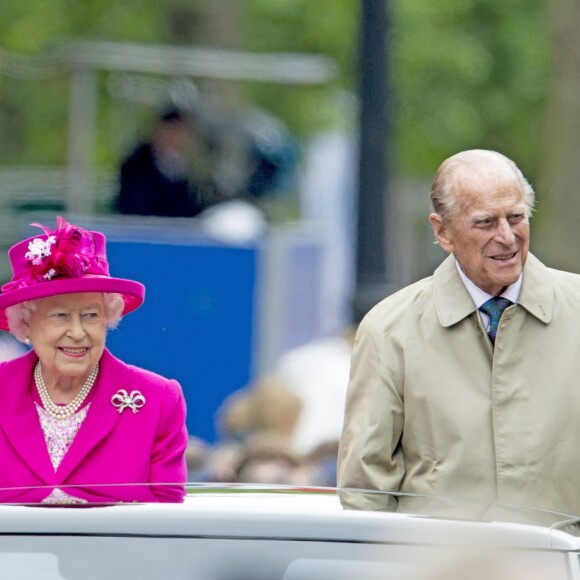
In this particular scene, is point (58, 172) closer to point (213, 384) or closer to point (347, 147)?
point (213, 384)

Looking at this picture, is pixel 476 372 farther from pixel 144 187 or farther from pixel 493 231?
pixel 144 187

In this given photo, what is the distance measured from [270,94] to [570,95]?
10.5 meters

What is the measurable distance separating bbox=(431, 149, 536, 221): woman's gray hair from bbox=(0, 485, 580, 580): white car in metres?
1.52

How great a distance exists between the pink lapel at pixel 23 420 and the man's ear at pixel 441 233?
3.73ft

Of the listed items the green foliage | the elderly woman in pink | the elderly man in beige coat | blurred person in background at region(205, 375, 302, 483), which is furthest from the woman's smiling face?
the green foliage

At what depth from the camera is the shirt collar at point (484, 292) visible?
173 inches

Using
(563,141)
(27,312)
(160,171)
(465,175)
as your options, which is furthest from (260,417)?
(27,312)

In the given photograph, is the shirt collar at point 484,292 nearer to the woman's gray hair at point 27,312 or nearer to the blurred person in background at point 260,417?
the woman's gray hair at point 27,312

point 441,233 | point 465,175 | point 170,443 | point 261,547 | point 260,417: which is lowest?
point 261,547

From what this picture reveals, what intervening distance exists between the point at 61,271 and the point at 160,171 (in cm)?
675

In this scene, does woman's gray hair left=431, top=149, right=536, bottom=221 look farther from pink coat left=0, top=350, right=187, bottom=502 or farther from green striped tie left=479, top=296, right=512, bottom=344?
pink coat left=0, top=350, right=187, bottom=502

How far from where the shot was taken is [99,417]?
13.4 feet

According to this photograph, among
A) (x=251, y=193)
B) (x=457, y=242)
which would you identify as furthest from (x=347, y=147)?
(x=457, y=242)

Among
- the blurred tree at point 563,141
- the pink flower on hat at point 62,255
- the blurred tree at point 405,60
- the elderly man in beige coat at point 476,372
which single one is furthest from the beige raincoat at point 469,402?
the blurred tree at point 405,60
